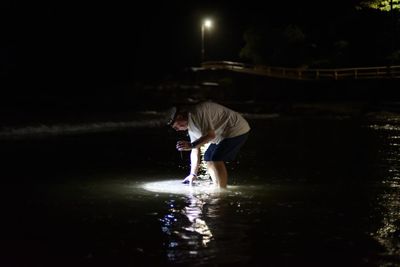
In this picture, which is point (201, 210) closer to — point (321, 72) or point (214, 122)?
point (214, 122)

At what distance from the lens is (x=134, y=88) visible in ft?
186

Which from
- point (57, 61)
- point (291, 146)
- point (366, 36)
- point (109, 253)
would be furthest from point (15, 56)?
point (109, 253)

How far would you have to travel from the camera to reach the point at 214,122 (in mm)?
10562

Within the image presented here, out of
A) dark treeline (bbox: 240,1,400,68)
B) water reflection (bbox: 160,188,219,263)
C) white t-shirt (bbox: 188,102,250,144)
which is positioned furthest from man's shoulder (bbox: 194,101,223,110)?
dark treeline (bbox: 240,1,400,68)

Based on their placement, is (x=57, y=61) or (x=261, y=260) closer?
(x=261, y=260)

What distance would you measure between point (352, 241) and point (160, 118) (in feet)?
92.6

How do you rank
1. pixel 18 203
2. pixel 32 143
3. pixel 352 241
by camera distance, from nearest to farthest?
pixel 352 241 → pixel 18 203 → pixel 32 143

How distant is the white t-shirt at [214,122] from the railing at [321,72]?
39194mm

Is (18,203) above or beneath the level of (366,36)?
beneath

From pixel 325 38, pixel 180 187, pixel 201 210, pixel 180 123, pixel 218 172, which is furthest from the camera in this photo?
pixel 325 38

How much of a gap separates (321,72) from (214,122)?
4475 cm

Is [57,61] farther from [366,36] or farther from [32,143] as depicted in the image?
[32,143]

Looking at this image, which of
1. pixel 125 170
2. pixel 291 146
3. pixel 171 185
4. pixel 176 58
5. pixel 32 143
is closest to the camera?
pixel 171 185

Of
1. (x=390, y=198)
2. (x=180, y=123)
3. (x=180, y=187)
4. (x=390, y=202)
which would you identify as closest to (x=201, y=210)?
(x=180, y=123)
